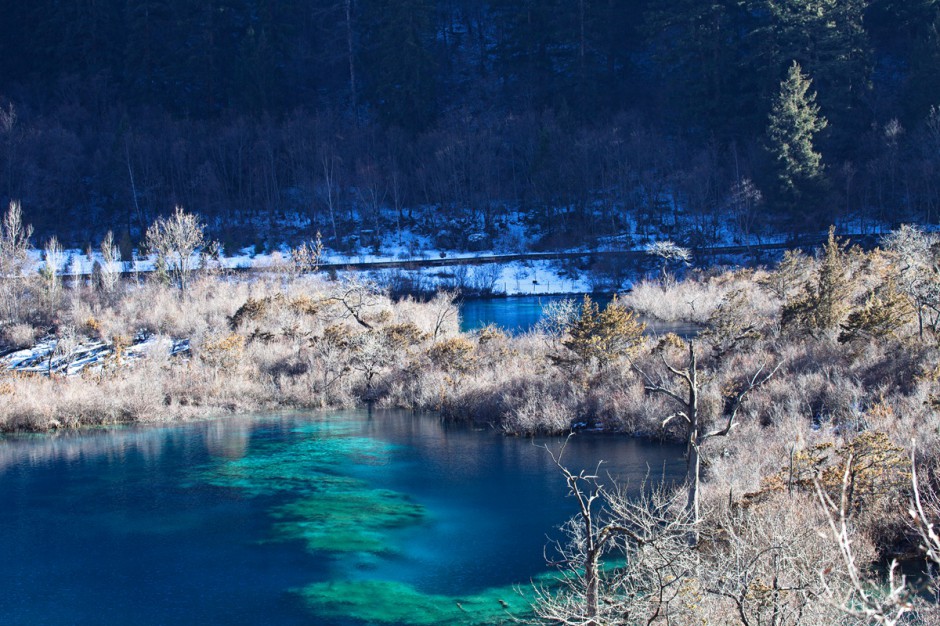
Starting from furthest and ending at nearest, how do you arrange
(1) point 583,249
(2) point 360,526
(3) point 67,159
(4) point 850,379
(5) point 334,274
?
(3) point 67,159, (1) point 583,249, (5) point 334,274, (4) point 850,379, (2) point 360,526

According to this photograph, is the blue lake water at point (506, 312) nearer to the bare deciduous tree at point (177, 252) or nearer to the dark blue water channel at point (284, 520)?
the bare deciduous tree at point (177, 252)

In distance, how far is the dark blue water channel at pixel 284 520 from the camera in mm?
15469

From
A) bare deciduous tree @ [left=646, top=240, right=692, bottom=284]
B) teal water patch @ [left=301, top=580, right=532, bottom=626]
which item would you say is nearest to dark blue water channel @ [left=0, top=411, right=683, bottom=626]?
teal water patch @ [left=301, top=580, right=532, bottom=626]

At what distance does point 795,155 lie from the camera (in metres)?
60.0

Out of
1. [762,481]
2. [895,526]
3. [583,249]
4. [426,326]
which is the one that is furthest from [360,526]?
[583,249]

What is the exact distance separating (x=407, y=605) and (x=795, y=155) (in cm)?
5338

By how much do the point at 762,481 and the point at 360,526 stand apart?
28.9ft

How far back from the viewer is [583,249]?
6606 cm

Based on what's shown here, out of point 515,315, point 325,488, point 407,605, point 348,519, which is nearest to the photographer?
point 407,605

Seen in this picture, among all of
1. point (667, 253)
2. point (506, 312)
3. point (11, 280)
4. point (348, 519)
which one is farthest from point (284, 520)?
point (667, 253)

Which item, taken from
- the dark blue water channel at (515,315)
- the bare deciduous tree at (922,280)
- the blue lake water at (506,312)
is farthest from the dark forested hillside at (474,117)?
the bare deciduous tree at (922,280)

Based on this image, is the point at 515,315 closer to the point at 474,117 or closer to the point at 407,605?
the point at 407,605

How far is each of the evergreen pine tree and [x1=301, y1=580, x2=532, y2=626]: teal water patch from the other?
51.0m

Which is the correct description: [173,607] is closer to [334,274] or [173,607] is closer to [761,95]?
[334,274]
